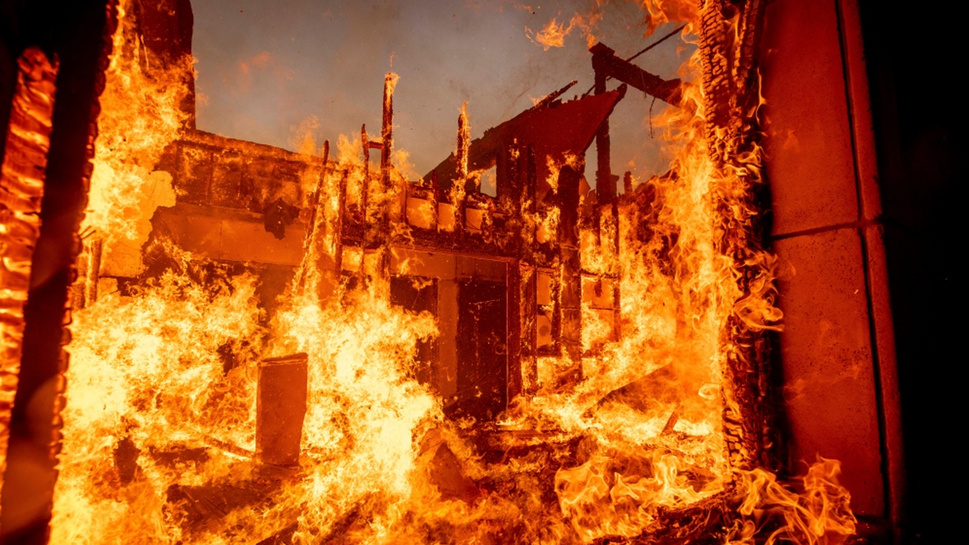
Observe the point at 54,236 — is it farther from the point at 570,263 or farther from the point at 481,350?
the point at 481,350

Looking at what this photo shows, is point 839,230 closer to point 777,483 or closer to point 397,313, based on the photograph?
point 777,483

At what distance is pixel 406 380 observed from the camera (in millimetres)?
11750

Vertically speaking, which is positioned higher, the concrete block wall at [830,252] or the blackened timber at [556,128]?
the blackened timber at [556,128]

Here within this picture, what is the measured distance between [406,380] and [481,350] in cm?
274

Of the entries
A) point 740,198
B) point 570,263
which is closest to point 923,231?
point 740,198

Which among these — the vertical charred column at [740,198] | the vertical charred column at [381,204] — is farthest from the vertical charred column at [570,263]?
the vertical charred column at [740,198]

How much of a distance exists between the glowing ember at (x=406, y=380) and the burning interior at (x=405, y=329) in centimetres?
4

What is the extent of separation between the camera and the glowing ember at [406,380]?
281 cm

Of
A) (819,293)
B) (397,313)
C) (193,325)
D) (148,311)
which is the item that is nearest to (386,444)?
(397,313)

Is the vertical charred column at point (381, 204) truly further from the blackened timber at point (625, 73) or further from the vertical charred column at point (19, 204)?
the vertical charred column at point (19, 204)

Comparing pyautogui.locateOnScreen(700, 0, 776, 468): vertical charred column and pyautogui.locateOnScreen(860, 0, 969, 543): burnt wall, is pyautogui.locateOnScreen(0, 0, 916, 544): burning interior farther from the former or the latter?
pyautogui.locateOnScreen(860, 0, 969, 543): burnt wall

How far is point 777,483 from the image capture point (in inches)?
88.5

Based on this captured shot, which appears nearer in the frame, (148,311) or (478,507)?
(478,507)

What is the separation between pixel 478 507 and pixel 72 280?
18.0 ft
